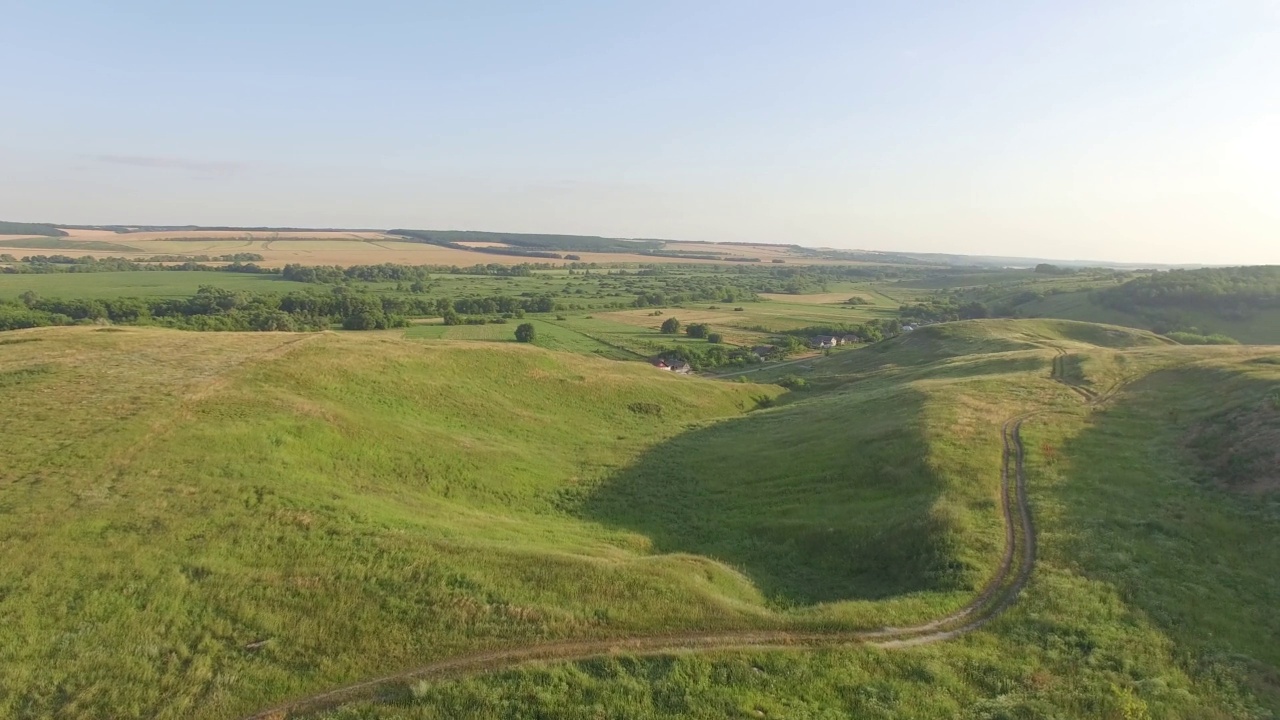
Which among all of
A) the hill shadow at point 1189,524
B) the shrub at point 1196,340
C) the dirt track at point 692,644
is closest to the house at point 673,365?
the hill shadow at point 1189,524

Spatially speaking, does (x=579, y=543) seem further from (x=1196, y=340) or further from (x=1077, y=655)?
(x=1196, y=340)

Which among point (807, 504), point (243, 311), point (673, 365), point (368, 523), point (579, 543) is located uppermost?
point (243, 311)

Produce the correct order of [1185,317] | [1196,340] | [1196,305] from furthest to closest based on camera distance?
1. [1196,305]
2. [1185,317]
3. [1196,340]

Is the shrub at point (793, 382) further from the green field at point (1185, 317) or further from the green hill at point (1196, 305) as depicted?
the green field at point (1185, 317)

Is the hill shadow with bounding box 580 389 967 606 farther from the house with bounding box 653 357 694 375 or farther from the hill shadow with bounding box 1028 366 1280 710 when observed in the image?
the house with bounding box 653 357 694 375

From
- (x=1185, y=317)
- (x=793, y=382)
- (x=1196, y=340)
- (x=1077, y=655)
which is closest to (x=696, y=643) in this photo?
(x=1077, y=655)

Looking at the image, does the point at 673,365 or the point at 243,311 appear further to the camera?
the point at 243,311
